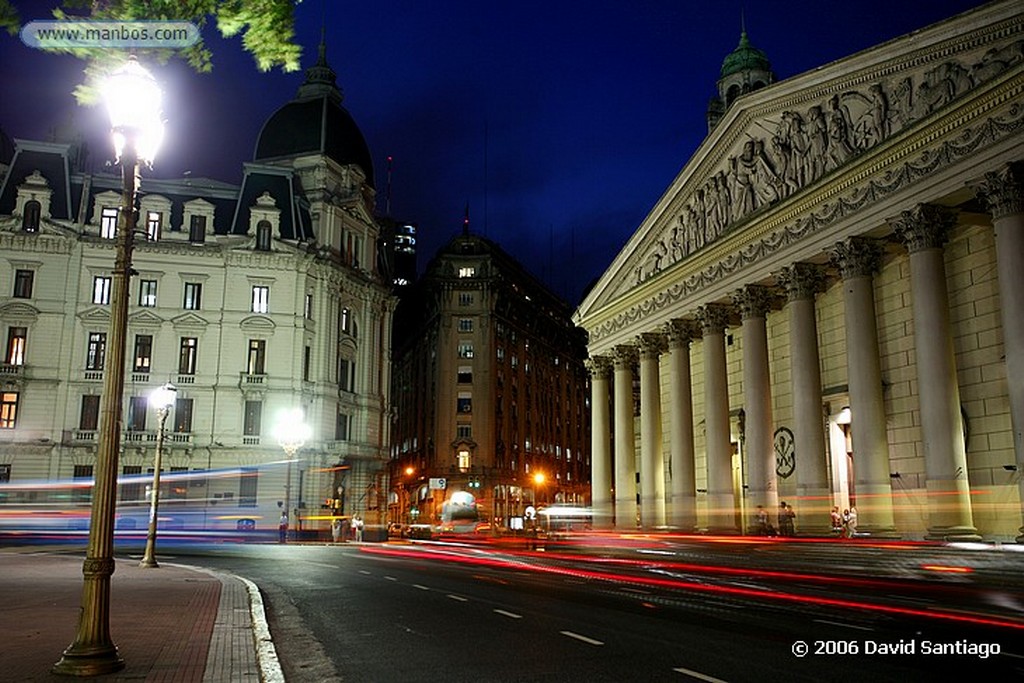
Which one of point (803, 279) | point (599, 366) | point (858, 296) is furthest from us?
point (599, 366)

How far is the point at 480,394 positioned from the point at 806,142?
7084cm

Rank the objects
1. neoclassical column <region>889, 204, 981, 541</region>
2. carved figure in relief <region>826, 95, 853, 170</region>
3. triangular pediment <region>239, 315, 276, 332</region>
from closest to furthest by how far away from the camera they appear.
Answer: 1. neoclassical column <region>889, 204, 981, 541</region>
2. carved figure in relief <region>826, 95, 853, 170</region>
3. triangular pediment <region>239, 315, 276, 332</region>

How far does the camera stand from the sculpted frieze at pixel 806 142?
87.4 feet

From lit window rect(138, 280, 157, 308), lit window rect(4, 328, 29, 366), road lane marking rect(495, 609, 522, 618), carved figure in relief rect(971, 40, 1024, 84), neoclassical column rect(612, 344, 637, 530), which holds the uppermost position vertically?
lit window rect(138, 280, 157, 308)

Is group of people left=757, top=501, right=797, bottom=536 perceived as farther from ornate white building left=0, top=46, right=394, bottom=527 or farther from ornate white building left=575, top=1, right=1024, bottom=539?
ornate white building left=0, top=46, right=394, bottom=527

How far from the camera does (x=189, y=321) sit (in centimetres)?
6341

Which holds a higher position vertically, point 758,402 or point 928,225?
point 928,225

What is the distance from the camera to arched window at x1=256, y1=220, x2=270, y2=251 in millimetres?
65938

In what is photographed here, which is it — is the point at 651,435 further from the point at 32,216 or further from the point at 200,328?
the point at 32,216

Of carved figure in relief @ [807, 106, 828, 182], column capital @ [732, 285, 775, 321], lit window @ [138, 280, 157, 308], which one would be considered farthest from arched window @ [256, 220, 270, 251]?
carved figure in relief @ [807, 106, 828, 182]

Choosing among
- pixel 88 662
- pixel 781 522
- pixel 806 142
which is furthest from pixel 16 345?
pixel 88 662

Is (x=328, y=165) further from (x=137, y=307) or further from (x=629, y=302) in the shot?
(x=629, y=302)

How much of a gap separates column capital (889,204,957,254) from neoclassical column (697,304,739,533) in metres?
12.1

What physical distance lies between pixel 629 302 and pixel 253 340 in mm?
32029
